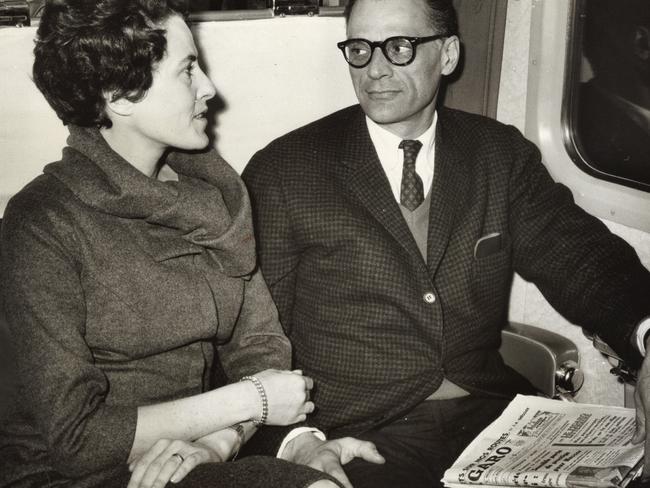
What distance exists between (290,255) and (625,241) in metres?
1.03

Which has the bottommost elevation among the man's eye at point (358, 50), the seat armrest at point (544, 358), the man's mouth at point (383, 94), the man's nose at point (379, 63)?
the seat armrest at point (544, 358)

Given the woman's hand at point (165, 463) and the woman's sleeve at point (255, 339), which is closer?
the woman's hand at point (165, 463)

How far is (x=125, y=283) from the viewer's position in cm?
157

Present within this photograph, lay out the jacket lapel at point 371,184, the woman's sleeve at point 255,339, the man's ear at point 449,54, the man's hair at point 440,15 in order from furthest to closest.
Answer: the man's ear at point 449,54, the man's hair at point 440,15, the jacket lapel at point 371,184, the woman's sleeve at point 255,339

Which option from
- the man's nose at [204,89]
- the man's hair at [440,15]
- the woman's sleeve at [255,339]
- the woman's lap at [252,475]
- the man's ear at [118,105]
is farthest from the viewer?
the man's hair at [440,15]

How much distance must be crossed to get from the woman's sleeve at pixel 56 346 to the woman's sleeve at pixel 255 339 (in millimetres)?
408

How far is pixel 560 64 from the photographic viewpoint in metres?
2.42

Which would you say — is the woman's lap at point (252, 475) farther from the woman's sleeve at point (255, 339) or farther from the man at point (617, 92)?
the man at point (617, 92)

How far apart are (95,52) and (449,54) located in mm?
1150

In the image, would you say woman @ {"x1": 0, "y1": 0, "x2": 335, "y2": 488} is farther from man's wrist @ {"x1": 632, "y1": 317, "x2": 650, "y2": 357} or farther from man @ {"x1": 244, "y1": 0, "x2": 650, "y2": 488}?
man's wrist @ {"x1": 632, "y1": 317, "x2": 650, "y2": 357}

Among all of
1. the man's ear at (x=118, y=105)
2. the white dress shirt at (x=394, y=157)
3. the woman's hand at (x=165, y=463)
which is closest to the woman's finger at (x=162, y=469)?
the woman's hand at (x=165, y=463)

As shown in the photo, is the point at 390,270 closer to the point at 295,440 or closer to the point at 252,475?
the point at 295,440

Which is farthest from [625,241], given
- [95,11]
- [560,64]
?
[95,11]

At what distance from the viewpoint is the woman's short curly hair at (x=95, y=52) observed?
1.54m
